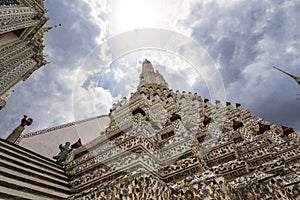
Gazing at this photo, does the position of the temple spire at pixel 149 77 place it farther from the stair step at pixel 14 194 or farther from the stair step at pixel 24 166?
the stair step at pixel 14 194

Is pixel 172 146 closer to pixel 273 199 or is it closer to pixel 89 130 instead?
pixel 273 199

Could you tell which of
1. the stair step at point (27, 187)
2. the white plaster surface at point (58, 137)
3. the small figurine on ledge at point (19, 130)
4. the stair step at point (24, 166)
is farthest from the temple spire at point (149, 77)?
the stair step at point (27, 187)

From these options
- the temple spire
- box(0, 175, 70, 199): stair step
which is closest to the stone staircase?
box(0, 175, 70, 199): stair step

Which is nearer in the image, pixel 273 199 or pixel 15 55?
pixel 273 199

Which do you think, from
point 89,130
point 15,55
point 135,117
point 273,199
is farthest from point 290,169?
point 15,55

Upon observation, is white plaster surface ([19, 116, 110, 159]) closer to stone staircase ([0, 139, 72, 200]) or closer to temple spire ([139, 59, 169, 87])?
stone staircase ([0, 139, 72, 200])

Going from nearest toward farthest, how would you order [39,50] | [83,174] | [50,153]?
[83,174] → [50,153] → [39,50]

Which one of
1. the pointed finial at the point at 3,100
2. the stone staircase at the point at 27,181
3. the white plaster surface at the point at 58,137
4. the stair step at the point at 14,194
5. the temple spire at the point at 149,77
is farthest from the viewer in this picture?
the temple spire at the point at 149,77

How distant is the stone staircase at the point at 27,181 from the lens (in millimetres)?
3478

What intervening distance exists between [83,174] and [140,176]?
3.40 m

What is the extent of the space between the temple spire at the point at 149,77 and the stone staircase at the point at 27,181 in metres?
19.3

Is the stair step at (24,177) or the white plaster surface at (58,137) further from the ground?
the white plaster surface at (58,137)

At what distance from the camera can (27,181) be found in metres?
4.12

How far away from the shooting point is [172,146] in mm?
5625
